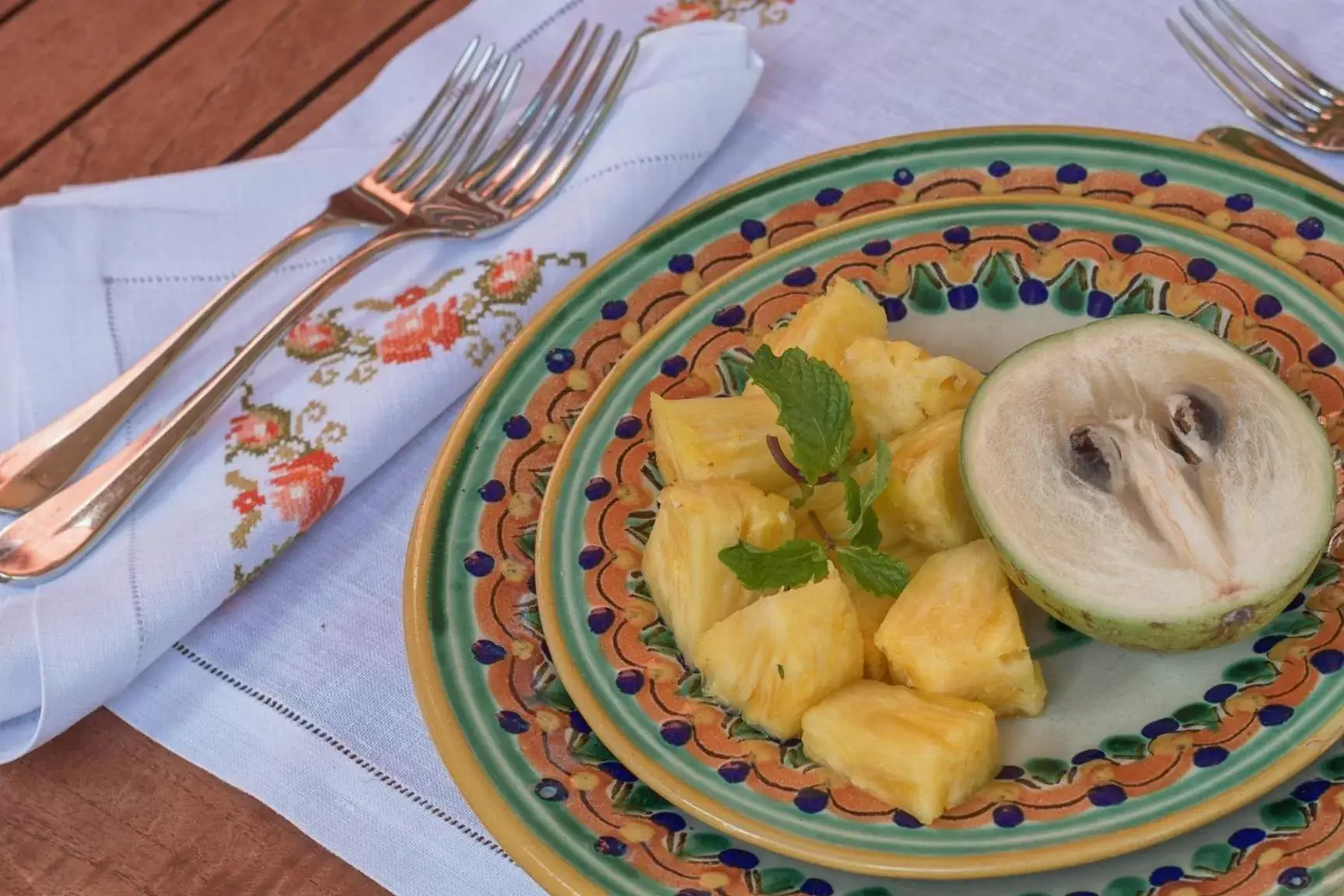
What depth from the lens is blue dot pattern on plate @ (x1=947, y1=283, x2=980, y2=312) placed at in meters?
1.07

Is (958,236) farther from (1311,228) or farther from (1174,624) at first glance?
(1174,624)

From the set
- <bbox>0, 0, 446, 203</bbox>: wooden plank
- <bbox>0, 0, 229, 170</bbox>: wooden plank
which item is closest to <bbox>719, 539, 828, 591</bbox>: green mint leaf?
<bbox>0, 0, 446, 203</bbox>: wooden plank

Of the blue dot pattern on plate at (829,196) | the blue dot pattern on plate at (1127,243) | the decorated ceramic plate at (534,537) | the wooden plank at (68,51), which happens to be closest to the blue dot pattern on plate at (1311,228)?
the decorated ceramic plate at (534,537)

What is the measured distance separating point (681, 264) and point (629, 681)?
384 mm

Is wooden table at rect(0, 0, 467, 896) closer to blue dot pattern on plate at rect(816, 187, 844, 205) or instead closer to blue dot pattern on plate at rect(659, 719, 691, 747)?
blue dot pattern on plate at rect(816, 187, 844, 205)

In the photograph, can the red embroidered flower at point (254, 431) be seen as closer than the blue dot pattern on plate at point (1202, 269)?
No

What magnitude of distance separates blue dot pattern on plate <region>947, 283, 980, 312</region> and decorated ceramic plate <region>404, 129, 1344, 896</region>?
91 mm

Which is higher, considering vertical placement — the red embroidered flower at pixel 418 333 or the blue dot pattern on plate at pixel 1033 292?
the blue dot pattern on plate at pixel 1033 292

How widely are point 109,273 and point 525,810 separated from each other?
0.77 m

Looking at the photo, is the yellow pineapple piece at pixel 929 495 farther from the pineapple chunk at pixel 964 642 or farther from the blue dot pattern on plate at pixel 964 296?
the blue dot pattern on plate at pixel 964 296

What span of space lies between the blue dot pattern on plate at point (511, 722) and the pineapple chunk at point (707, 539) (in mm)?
113

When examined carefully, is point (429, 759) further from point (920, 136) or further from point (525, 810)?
point (920, 136)

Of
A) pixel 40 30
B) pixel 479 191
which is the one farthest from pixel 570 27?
pixel 40 30

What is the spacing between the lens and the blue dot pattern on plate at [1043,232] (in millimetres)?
1065
